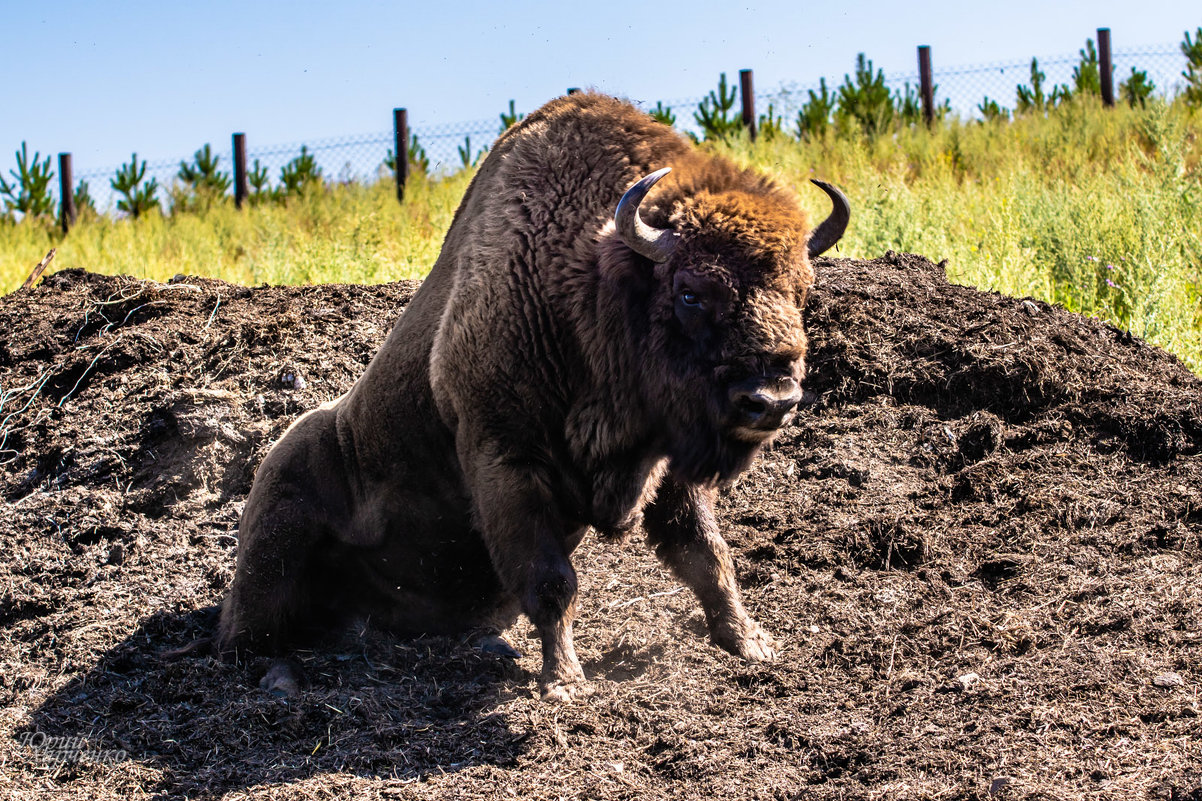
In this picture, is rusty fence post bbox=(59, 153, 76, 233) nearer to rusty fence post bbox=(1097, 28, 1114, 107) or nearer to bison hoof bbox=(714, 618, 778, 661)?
bison hoof bbox=(714, 618, 778, 661)

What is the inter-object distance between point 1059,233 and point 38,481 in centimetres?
767

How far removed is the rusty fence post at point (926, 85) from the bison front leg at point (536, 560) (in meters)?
14.6

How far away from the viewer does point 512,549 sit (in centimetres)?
388

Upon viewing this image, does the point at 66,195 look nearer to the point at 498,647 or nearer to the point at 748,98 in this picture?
the point at 748,98

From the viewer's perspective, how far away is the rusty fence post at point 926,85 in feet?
54.6

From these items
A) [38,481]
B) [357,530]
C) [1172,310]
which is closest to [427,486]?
[357,530]

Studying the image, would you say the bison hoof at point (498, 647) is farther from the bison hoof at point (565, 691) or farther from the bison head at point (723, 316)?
the bison head at point (723, 316)

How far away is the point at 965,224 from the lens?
32.8 ft

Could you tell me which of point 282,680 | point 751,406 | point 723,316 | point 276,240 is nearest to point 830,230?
point 723,316

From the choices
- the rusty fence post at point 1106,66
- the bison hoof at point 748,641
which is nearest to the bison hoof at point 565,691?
the bison hoof at point 748,641

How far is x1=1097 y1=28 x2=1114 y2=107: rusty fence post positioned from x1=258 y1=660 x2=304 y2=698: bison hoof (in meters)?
16.2

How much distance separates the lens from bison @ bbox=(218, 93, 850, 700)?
139 inches

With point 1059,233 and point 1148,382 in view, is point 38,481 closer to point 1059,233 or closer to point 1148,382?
point 1148,382

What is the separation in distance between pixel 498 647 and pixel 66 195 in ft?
51.6
